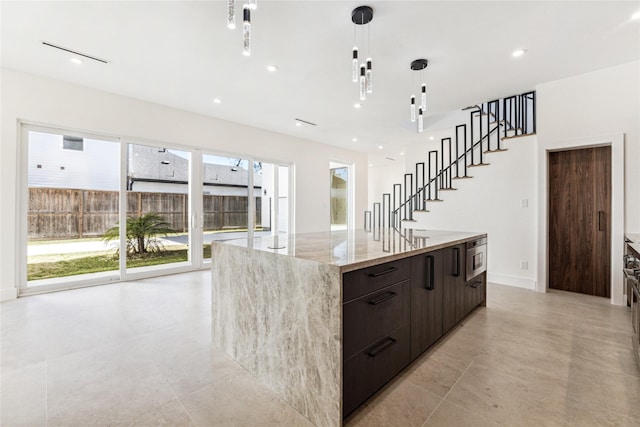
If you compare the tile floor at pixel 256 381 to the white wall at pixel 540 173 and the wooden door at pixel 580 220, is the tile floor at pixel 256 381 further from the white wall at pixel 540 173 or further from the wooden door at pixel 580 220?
the white wall at pixel 540 173

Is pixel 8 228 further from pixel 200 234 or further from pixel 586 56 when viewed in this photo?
pixel 586 56

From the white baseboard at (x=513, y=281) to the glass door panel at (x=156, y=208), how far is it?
205 inches

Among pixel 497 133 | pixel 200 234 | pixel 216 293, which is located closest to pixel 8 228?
pixel 200 234

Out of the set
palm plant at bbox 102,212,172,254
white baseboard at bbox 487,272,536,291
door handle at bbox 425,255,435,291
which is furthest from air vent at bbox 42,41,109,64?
white baseboard at bbox 487,272,536,291

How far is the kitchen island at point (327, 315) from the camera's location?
139cm

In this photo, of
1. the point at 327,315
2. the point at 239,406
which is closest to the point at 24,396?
the point at 239,406

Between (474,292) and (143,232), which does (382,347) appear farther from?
(143,232)

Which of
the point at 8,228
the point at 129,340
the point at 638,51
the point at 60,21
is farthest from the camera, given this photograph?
the point at 8,228

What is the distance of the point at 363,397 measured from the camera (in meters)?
1.53

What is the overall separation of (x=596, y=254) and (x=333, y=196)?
5457 millimetres

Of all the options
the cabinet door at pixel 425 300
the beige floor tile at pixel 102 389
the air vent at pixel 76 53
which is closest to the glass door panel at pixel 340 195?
the air vent at pixel 76 53

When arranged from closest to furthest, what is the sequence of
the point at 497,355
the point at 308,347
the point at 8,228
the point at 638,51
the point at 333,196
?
the point at 308,347 → the point at 497,355 → the point at 638,51 → the point at 8,228 → the point at 333,196

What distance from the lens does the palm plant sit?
4.43 m

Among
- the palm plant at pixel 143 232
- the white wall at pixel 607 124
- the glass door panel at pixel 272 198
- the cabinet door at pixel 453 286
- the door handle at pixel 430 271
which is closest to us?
the door handle at pixel 430 271
